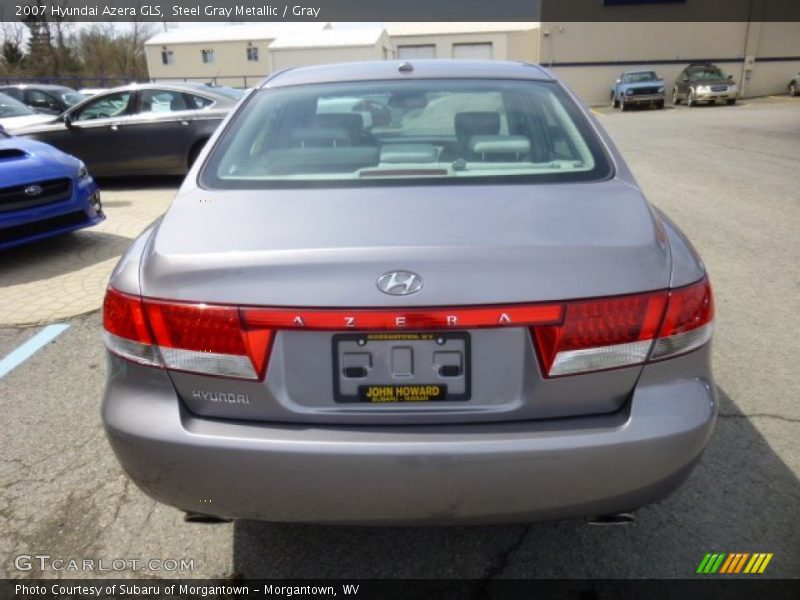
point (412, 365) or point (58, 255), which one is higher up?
point (412, 365)

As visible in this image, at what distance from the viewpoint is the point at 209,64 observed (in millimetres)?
50875

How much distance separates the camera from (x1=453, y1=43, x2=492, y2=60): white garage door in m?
42.2

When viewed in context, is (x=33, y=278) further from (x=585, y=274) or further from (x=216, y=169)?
(x=585, y=274)

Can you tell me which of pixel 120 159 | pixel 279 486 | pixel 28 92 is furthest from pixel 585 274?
pixel 28 92

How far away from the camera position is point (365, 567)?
2340 mm

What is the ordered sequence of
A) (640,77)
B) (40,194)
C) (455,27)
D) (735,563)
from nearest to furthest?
(735,563), (40,194), (640,77), (455,27)

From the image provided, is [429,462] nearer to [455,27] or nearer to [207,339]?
[207,339]

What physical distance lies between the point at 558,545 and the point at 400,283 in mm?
1271

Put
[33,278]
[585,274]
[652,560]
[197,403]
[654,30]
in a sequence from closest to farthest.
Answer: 1. [585,274]
2. [197,403]
3. [652,560]
4. [33,278]
5. [654,30]

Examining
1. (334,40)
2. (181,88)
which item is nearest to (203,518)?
(181,88)

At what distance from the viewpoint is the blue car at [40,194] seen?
564cm

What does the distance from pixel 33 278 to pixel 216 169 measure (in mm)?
3878

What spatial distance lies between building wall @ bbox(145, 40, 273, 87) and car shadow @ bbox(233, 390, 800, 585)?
50463mm

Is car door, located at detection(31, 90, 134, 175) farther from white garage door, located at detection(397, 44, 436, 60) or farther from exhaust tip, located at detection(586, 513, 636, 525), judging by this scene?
white garage door, located at detection(397, 44, 436, 60)
